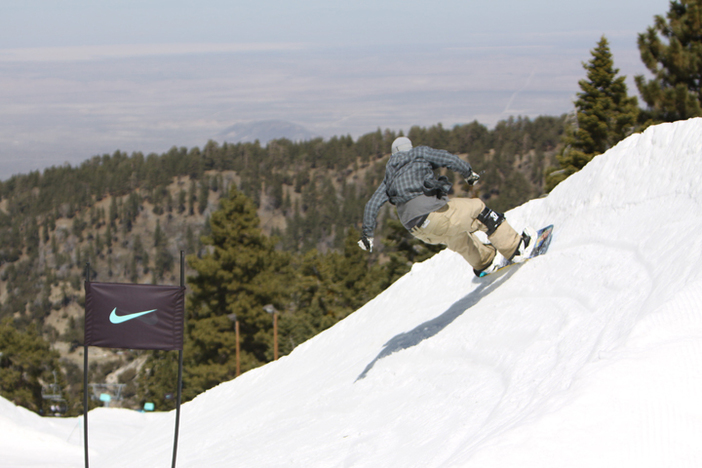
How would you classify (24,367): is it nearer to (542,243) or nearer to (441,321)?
(441,321)

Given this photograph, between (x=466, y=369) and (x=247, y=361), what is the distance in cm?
3858

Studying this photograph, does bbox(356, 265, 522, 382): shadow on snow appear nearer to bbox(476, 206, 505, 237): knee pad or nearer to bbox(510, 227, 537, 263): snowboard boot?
bbox(510, 227, 537, 263): snowboard boot

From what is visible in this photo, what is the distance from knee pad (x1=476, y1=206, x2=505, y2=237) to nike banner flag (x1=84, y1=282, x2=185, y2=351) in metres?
3.65

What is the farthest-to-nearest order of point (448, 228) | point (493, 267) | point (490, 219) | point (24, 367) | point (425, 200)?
point (24, 367) → point (493, 267) → point (490, 219) → point (448, 228) → point (425, 200)

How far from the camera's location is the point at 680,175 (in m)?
7.59

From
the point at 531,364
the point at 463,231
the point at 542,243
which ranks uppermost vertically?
the point at 463,231

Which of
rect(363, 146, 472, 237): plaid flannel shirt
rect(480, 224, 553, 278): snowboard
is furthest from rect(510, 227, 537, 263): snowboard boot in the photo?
rect(363, 146, 472, 237): plaid flannel shirt

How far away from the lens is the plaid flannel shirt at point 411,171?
24.5ft

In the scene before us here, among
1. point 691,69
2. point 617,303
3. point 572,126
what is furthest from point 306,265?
point 617,303

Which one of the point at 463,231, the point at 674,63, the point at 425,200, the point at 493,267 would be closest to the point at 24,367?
the point at 674,63

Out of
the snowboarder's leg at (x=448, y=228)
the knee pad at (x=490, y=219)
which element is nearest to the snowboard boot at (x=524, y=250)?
the knee pad at (x=490, y=219)

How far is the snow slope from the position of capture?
421 centimetres

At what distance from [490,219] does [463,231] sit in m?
0.41

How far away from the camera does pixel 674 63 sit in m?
31.5
